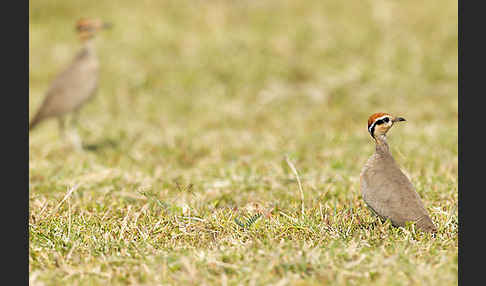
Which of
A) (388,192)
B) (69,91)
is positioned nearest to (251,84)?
(69,91)

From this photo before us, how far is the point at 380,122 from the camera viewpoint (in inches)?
139

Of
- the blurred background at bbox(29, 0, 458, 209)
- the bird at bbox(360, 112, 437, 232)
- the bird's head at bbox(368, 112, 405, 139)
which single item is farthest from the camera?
the blurred background at bbox(29, 0, 458, 209)

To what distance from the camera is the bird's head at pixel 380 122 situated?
3523 mm

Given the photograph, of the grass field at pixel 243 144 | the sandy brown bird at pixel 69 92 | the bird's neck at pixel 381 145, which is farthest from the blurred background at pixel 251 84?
the bird's neck at pixel 381 145

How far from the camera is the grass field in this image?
292 centimetres

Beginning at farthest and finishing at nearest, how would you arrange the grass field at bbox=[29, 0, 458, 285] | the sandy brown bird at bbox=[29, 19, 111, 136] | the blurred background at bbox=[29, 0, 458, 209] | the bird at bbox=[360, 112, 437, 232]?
the sandy brown bird at bbox=[29, 19, 111, 136] → the blurred background at bbox=[29, 0, 458, 209] → the bird at bbox=[360, 112, 437, 232] → the grass field at bbox=[29, 0, 458, 285]

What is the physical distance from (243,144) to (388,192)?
337cm

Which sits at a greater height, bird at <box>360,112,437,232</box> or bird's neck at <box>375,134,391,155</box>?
bird's neck at <box>375,134,391,155</box>

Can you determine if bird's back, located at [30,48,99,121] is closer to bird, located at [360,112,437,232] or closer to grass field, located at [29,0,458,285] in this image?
grass field, located at [29,0,458,285]

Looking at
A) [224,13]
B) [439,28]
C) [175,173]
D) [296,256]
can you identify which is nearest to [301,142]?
[175,173]

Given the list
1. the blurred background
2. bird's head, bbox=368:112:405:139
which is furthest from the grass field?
bird's head, bbox=368:112:405:139

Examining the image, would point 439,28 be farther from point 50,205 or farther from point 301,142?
point 50,205

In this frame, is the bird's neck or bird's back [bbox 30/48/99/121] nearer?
the bird's neck

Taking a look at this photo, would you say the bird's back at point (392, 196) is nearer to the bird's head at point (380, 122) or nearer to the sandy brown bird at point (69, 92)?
the bird's head at point (380, 122)
